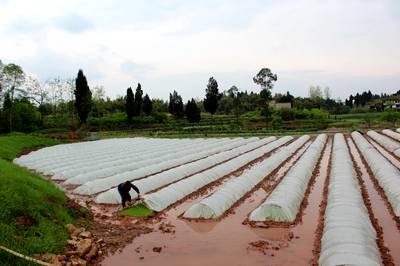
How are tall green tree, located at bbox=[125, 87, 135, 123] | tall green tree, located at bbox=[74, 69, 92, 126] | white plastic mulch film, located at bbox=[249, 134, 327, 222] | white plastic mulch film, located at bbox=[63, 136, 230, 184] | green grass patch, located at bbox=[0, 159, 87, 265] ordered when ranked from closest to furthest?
1. green grass patch, located at bbox=[0, 159, 87, 265]
2. white plastic mulch film, located at bbox=[249, 134, 327, 222]
3. white plastic mulch film, located at bbox=[63, 136, 230, 184]
4. tall green tree, located at bbox=[74, 69, 92, 126]
5. tall green tree, located at bbox=[125, 87, 135, 123]

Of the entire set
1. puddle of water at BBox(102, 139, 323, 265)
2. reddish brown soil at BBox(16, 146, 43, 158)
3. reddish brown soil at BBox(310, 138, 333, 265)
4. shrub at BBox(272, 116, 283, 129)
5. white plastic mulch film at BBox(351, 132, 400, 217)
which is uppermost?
shrub at BBox(272, 116, 283, 129)

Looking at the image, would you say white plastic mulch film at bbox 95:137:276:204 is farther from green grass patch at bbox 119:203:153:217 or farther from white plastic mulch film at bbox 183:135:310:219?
white plastic mulch film at bbox 183:135:310:219

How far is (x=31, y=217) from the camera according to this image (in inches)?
412

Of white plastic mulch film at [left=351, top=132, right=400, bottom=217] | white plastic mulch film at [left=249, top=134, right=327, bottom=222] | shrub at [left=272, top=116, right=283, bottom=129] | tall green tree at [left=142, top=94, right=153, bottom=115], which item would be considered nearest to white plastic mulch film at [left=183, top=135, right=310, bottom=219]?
white plastic mulch film at [left=249, top=134, right=327, bottom=222]

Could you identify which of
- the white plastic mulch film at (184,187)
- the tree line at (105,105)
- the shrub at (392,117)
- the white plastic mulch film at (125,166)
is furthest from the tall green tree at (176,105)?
the white plastic mulch film at (184,187)

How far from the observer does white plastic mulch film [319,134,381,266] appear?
8.07 meters

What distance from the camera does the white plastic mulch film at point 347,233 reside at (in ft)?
26.5

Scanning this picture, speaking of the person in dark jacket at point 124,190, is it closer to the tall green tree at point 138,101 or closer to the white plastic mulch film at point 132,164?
the white plastic mulch film at point 132,164

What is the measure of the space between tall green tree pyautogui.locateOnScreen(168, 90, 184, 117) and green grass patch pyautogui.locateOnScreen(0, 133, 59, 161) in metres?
28.2

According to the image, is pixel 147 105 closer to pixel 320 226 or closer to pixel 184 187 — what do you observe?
pixel 184 187

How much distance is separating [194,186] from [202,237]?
5.82m

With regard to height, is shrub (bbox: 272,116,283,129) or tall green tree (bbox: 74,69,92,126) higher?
tall green tree (bbox: 74,69,92,126)

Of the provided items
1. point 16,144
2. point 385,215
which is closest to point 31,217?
point 385,215

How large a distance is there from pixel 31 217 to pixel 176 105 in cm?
6135
